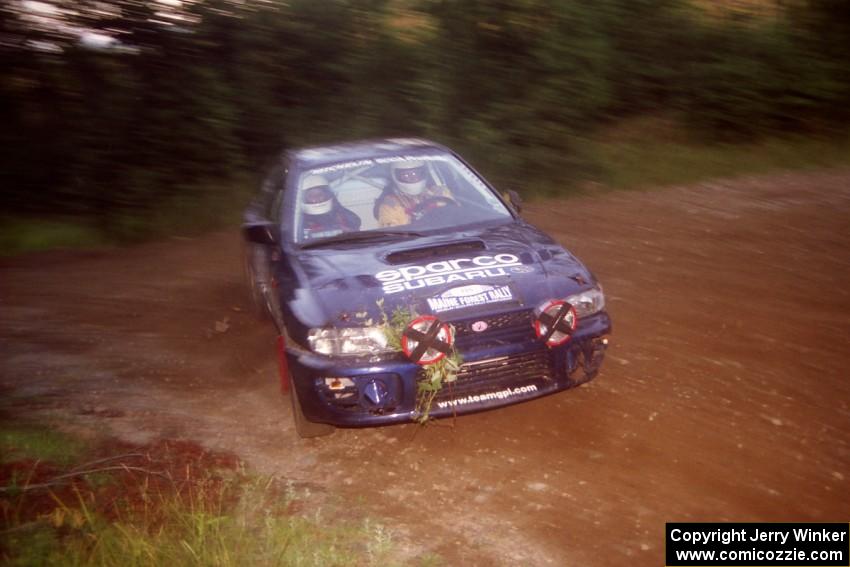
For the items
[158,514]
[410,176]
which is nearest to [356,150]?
[410,176]

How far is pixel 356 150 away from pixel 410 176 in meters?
0.56

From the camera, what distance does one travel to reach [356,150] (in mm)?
6691

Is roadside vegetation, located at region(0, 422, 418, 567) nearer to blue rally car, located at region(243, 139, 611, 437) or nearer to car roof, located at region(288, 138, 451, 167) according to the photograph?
blue rally car, located at region(243, 139, 611, 437)

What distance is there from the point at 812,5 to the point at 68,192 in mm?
10668

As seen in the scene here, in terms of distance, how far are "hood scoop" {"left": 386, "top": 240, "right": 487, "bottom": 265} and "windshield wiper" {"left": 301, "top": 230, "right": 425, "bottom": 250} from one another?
0.34 meters

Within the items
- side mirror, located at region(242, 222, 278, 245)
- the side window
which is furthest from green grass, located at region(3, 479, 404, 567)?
the side window

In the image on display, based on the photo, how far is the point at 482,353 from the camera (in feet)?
16.0

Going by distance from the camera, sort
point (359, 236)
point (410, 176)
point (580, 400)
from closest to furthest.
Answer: point (580, 400) → point (359, 236) → point (410, 176)

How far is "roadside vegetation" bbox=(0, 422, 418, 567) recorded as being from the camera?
397 centimetres

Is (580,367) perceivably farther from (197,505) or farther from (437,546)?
(197,505)

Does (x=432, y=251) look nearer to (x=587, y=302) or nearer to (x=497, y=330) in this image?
(x=497, y=330)

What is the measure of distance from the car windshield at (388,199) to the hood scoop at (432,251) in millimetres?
415

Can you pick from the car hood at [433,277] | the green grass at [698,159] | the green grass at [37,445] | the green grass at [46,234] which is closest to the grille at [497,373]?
the car hood at [433,277]

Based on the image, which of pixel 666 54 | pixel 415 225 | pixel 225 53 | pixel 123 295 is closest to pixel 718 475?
pixel 415 225
